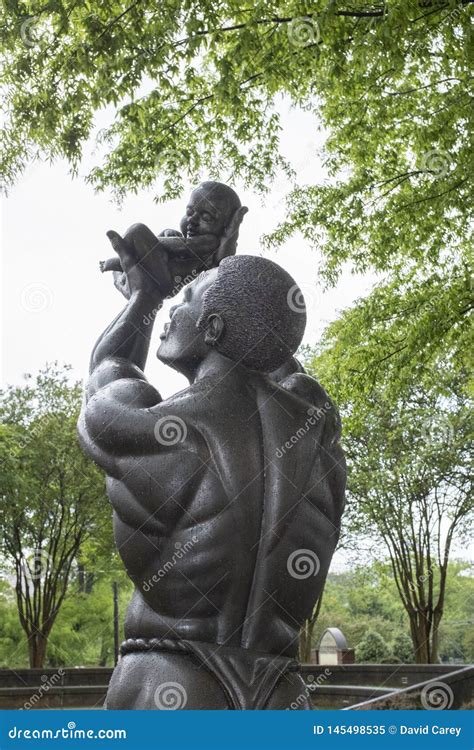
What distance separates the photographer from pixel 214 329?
3.12m

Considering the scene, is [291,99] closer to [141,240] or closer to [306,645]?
[141,240]

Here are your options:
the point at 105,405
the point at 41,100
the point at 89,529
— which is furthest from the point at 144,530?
the point at 89,529

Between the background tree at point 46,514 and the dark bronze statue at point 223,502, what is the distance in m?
16.7

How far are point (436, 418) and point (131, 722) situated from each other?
18.3 m

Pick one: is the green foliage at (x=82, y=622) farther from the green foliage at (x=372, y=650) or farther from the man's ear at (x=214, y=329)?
the man's ear at (x=214, y=329)

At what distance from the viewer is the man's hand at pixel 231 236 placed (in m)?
3.77

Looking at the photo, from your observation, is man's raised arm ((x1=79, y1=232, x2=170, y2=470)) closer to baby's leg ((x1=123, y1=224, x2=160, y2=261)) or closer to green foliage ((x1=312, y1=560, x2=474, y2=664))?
baby's leg ((x1=123, y1=224, x2=160, y2=261))

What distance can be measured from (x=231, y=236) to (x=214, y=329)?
2.72ft

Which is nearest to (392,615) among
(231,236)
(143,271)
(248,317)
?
(231,236)

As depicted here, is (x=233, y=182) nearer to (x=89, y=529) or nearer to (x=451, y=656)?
(x=89, y=529)

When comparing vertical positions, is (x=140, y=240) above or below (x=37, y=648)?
above

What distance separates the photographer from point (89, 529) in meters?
20.3

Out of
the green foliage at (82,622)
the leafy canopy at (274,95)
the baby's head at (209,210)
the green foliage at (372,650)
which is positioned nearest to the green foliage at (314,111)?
the leafy canopy at (274,95)

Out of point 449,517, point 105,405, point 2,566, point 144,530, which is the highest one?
point 449,517
